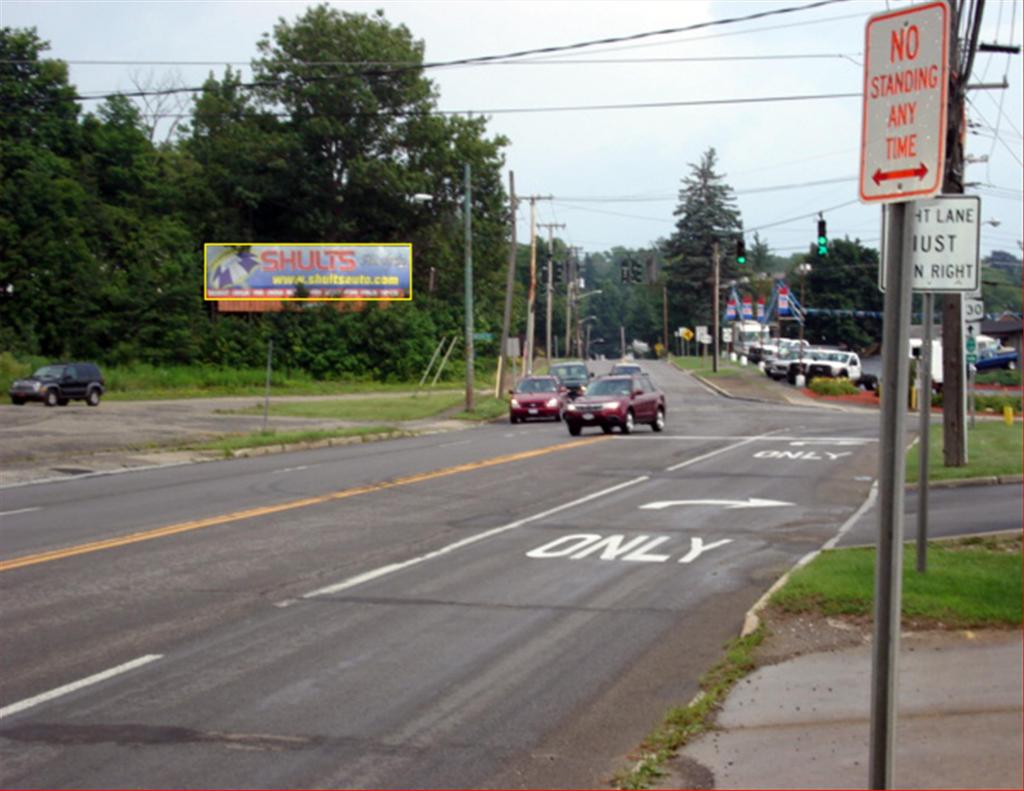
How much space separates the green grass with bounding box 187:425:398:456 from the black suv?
14645 millimetres

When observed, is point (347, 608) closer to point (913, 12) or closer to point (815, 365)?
point (913, 12)

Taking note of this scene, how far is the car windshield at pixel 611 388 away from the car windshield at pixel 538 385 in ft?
34.3

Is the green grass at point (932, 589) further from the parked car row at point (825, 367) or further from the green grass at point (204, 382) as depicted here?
the parked car row at point (825, 367)

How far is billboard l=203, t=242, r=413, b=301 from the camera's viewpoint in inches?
2275

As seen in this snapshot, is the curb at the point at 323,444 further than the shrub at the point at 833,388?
No

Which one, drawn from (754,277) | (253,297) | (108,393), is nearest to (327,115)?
(253,297)

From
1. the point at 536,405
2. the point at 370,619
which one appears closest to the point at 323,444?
the point at 536,405

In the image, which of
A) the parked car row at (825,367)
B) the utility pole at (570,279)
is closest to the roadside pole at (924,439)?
the utility pole at (570,279)

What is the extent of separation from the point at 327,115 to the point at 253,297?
36.1 ft

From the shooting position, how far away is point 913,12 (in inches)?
166

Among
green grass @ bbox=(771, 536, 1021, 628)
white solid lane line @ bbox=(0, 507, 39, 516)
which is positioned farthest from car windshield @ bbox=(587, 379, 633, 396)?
green grass @ bbox=(771, 536, 1021, 628)

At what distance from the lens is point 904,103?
4258 millimetres

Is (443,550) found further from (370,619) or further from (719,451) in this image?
(719,451)

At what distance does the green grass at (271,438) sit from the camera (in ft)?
108
